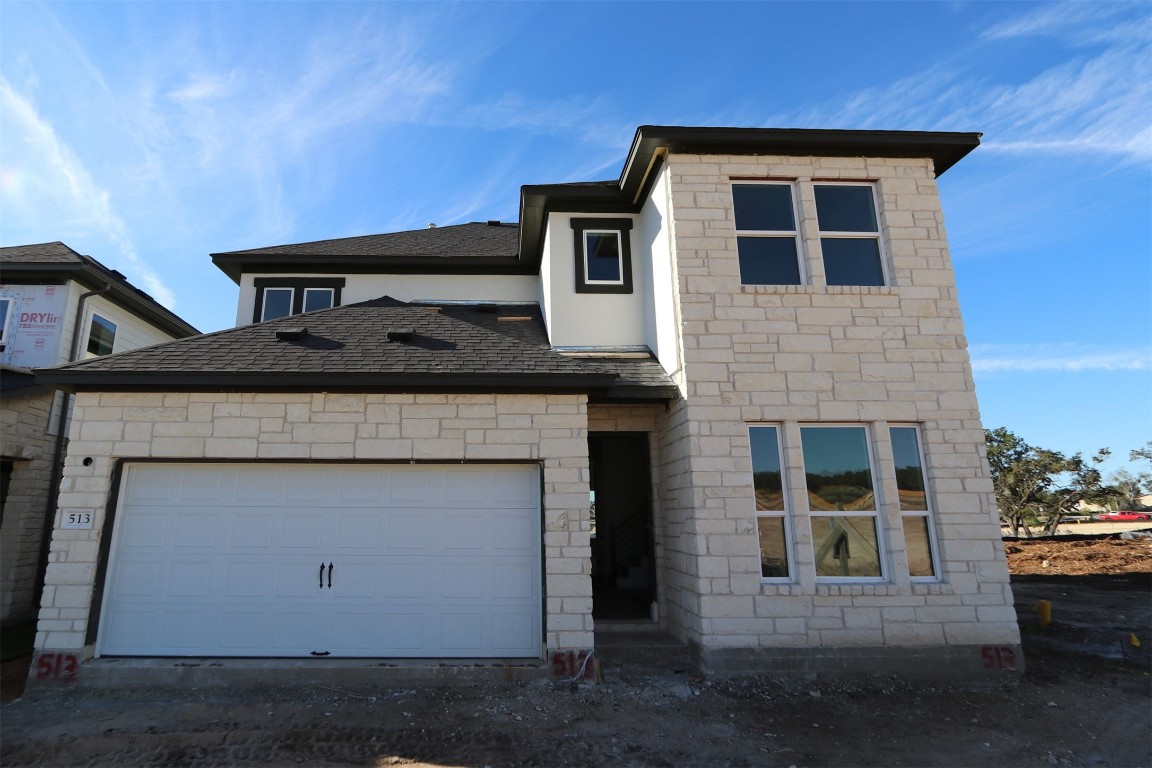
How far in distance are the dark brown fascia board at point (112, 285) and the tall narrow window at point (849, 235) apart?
13.8m

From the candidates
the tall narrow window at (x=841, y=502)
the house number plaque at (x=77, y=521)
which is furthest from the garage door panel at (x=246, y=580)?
the tall narrow window at (x=841, y=502)

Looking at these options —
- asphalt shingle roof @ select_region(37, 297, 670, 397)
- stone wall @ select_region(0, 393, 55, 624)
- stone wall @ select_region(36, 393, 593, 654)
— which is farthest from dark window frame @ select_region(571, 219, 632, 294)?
stone wall @ select_region(0, 393, 55, 624)

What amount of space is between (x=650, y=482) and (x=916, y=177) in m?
5.95

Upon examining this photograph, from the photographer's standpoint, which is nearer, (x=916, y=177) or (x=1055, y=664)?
(x=1055, y=664)

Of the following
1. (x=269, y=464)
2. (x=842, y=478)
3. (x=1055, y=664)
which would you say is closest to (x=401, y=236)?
(x=269, y=464)

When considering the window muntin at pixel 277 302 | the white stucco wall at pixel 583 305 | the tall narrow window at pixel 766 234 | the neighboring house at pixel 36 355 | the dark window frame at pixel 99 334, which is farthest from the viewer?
the dark window frame at pixel 99 334

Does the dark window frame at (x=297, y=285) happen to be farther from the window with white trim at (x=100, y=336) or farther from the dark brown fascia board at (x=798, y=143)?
the dark brown fascia board at (x=798, y=143)

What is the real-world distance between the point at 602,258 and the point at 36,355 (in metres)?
11.3

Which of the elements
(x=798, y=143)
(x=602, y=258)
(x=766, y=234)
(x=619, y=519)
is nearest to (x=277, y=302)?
(x=602, y=258)

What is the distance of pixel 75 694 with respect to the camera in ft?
20.5

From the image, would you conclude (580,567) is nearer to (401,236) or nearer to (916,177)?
(916,177)

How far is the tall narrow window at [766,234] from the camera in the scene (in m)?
8.30

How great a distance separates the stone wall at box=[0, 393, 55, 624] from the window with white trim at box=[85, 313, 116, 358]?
1.70 metres

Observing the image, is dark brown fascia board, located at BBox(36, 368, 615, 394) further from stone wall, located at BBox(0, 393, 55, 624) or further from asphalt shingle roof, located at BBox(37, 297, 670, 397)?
stone wall, located at BBox(0, 393, 55, 624)
